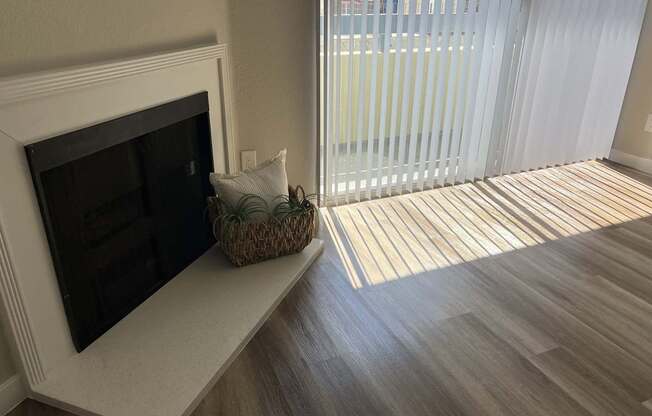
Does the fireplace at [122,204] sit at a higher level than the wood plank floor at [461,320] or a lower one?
higher

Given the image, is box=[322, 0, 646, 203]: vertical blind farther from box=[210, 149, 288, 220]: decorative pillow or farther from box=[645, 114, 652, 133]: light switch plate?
box=[210, 149, 288, 220]: decorative pillow

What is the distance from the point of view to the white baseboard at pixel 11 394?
1524mm

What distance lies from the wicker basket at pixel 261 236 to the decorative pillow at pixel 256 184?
0.24ft

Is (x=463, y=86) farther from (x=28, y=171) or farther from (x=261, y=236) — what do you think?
(x=28, y=171)

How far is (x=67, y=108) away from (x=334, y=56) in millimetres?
1524

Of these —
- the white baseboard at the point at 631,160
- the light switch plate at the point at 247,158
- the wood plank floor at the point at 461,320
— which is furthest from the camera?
the white baseboard at the point at 631,160

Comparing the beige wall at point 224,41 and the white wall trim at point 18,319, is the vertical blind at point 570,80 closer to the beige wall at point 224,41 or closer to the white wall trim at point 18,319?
the beige wall at point 224,41

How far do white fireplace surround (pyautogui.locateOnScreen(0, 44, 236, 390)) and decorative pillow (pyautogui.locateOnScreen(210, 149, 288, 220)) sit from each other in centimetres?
49

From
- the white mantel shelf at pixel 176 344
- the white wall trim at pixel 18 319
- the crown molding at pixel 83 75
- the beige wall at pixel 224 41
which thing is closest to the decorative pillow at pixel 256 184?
the white mantel shelf at pixel 176 344

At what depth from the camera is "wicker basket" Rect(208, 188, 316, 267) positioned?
219 cm

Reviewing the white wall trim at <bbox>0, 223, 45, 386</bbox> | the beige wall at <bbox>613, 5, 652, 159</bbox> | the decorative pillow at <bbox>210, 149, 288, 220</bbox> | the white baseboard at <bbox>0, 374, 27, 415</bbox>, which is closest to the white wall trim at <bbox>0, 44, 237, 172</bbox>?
the decorative pillow at <bbox>210, 149, 288, 220</bbox>

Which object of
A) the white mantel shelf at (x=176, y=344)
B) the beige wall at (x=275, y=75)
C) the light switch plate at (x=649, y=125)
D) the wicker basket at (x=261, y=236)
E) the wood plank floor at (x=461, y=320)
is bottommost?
the wood plank floor at (x=461, y=320)

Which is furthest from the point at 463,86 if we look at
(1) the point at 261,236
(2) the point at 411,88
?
(1) the point at 261,236

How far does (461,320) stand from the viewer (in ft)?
6.61
